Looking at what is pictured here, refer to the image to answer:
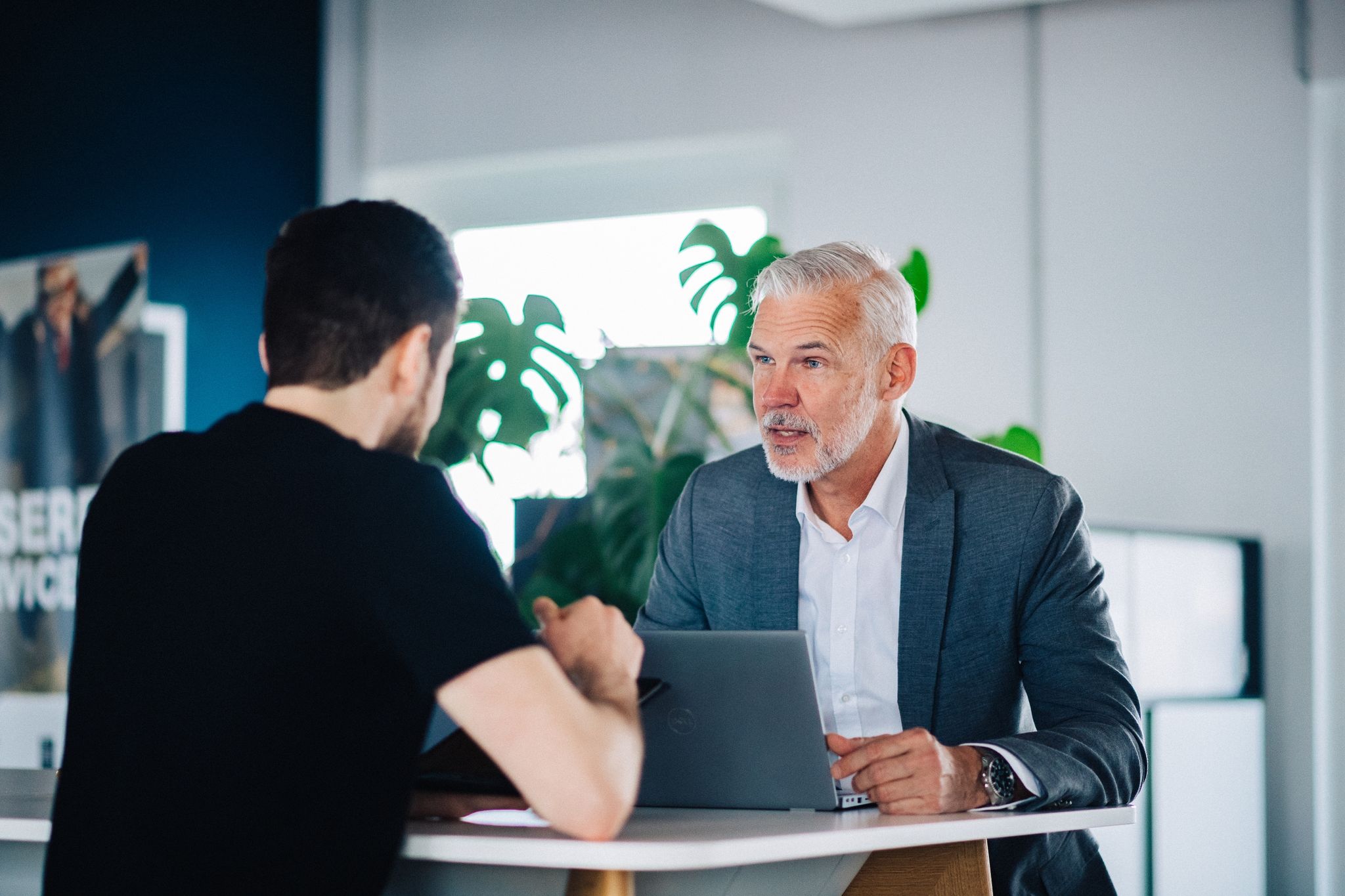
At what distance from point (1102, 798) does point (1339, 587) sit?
3173mm

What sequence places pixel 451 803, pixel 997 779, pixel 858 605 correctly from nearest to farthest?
pixel 451 803, pixel 997 779, pixel 858 605

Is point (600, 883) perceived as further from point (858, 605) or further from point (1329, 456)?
point (1329, 456)

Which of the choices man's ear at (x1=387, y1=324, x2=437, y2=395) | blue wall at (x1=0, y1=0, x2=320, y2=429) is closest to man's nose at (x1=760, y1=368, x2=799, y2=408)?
man's ear at (x1=387, y1=324, x2=437, y2=395)

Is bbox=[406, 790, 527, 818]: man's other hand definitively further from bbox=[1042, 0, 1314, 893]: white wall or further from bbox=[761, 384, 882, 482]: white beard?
bbox=[1042, 0, 1314, 893]: white wall

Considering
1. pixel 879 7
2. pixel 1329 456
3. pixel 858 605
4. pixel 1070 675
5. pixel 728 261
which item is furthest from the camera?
pixel 879 7

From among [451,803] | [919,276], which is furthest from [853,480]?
[919,276]

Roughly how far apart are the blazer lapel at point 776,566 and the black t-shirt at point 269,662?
983mm

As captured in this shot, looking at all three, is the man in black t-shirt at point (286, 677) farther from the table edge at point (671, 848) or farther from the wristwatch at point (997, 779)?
the wristwatch at point (997, 779)

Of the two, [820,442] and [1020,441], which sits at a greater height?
[1020,441]

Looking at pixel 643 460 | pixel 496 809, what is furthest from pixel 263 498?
pixel 643 460

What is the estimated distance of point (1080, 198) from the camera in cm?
489

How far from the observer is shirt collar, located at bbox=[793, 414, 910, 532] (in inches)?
88.0

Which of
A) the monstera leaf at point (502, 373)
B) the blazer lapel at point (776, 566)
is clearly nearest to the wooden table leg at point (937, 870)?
the blazer lapel at point (776, 566)

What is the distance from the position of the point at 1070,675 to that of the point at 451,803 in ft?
2.90
